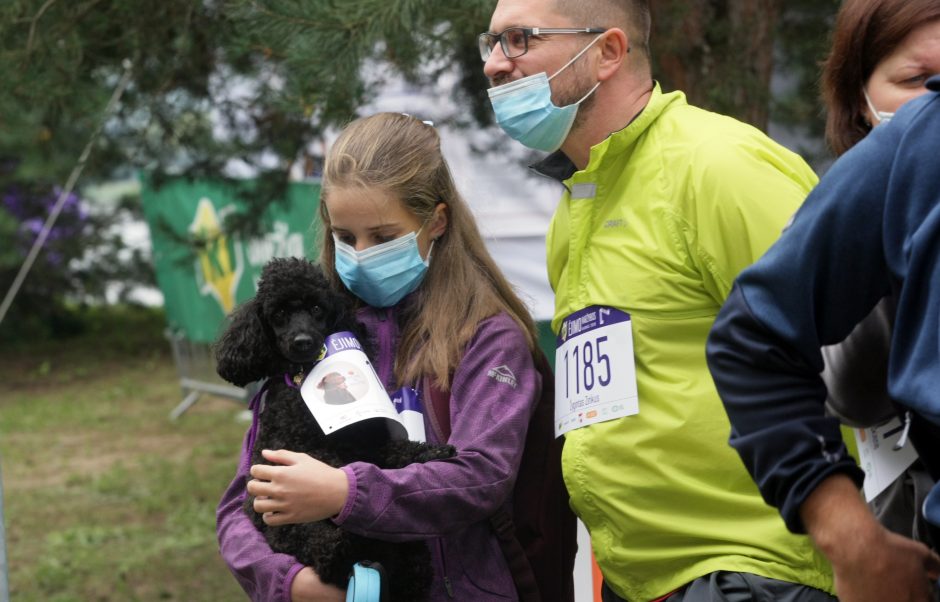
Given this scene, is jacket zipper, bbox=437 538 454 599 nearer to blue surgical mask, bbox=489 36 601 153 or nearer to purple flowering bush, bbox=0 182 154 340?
blue surgical mask, bbox=489 36 601 153

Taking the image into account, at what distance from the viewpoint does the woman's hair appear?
5.89ft

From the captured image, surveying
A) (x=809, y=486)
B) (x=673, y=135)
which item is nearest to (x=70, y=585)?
(x=673, y=135)

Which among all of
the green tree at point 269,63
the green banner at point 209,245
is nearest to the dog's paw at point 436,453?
the green tree at point 269,63

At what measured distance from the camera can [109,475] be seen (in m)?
8.48

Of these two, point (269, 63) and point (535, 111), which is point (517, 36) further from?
point (269, 63)

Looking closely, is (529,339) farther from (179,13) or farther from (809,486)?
(179,13)

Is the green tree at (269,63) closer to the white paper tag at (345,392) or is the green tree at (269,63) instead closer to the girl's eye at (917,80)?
the white paper tag at (345,392)

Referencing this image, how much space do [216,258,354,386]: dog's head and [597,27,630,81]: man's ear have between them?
0.72 m

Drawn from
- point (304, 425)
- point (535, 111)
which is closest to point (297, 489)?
point (304, 425)

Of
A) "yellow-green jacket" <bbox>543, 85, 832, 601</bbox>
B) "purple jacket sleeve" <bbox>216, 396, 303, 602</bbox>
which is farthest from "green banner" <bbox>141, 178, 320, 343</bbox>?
"yellow-green jacket" <bbox>543, 85, 832, 601</bbox>

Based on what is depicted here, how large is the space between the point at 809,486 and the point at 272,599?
50.2 inches

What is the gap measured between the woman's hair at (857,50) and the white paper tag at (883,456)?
55 cm

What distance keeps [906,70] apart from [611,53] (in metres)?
0.73

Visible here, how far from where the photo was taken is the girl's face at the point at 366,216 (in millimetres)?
2582
